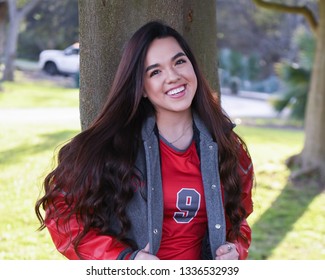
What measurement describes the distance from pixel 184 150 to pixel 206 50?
122 centimetres

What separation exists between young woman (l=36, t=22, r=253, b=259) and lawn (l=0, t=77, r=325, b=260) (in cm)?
46

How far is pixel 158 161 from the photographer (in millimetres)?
2539

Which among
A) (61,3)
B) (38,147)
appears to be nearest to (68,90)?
(61,3)

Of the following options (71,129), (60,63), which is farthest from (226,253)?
(60,63)

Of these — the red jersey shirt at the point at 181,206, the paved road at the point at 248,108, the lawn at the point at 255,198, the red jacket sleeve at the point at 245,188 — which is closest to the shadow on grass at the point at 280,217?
the lawn at the point at 255,198

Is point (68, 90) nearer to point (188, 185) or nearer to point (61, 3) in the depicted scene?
point (61, 3)

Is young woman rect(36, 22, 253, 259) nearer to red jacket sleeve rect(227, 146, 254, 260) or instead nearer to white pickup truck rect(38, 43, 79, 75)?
red jacket sleeve rect(227, 146, 254, 260)

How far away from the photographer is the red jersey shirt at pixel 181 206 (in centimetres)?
Answer: 255

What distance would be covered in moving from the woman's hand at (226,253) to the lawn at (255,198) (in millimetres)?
891

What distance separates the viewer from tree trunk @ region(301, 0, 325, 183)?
26.5ft

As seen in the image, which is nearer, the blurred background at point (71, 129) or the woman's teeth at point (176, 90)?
the woman's teeth at point (176, 90)

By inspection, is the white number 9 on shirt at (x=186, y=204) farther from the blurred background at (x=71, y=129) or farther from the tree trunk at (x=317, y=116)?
the tree trunk at (x=317, y=116)

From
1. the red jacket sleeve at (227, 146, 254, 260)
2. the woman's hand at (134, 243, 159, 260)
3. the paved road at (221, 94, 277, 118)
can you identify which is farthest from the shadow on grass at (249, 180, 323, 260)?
the paved road at (221, 94, 277, 118)

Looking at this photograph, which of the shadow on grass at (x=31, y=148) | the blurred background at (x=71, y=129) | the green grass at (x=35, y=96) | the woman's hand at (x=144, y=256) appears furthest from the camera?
the green grass at (x=35, y=96)
